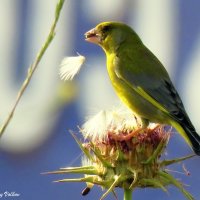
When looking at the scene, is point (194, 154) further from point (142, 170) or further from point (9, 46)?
point (9, 46)

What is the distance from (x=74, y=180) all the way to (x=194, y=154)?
22.8 inches

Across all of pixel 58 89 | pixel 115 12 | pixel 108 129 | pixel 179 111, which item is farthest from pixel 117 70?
pixel 115 12

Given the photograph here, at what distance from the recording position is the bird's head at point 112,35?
5906mm

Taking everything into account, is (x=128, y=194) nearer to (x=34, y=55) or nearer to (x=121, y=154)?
(x=121, y=154)

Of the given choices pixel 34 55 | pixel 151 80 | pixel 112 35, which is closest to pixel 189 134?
pixel 151 80

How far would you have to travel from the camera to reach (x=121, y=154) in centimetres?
443

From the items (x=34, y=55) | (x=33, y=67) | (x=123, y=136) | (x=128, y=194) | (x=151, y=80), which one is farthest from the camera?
(x=34, y=55)

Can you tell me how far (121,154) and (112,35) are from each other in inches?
63.3

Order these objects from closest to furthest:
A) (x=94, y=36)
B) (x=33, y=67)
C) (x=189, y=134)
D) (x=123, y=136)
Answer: (x=33, y=67), (x=123, y=136), (x=189, y=134), (x=94, y=36)

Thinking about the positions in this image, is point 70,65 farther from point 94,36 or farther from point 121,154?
point 94,36

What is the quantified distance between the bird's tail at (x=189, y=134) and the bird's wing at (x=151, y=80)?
174mm

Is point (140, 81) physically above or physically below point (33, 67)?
below

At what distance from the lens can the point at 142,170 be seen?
4395 mm

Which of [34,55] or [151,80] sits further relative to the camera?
[34,55]
